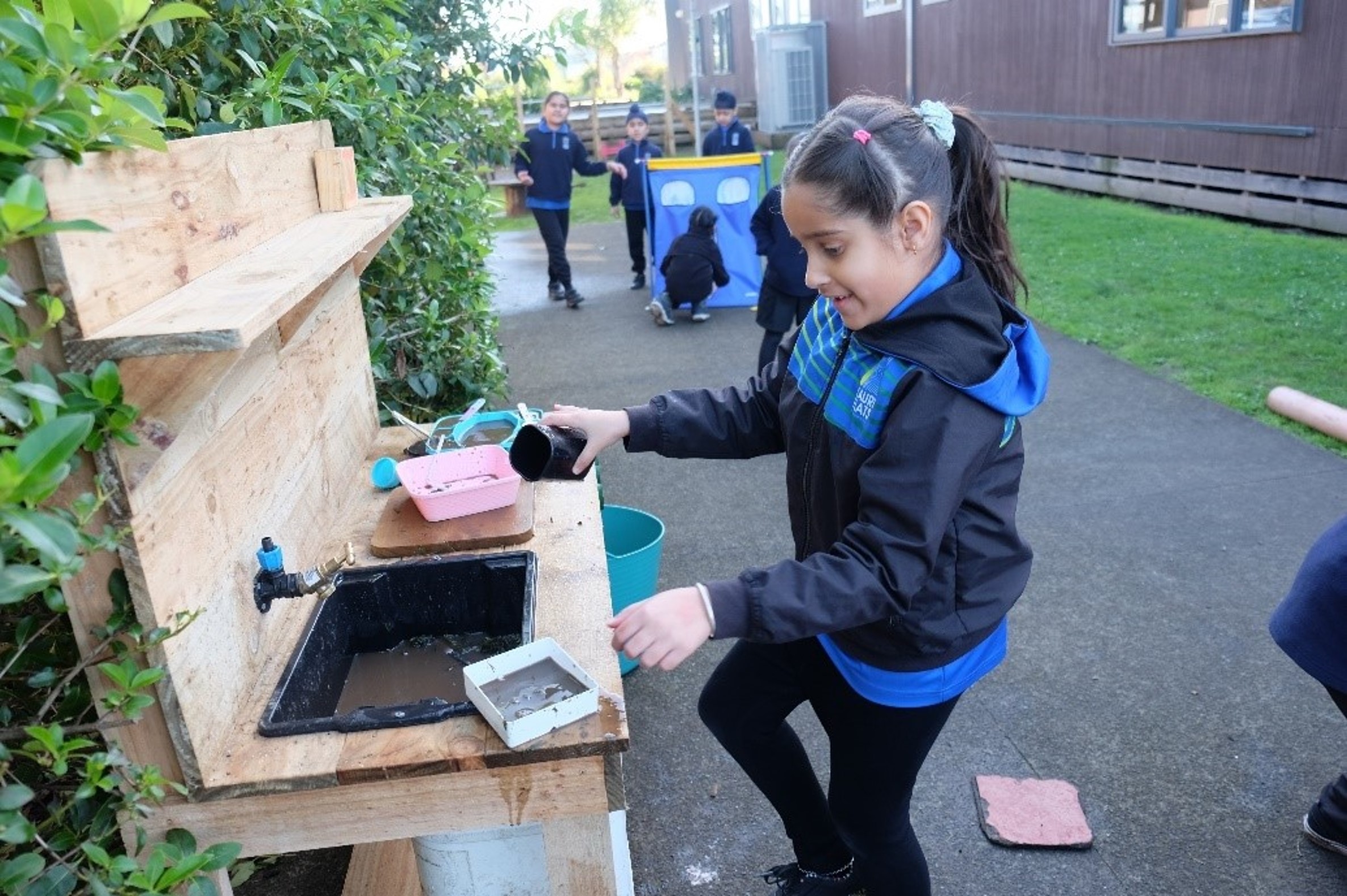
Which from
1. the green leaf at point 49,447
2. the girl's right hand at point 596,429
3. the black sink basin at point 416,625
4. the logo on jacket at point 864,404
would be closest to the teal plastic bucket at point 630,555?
the black sink basin at point 416,625

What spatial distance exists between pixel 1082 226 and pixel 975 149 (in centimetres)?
1137

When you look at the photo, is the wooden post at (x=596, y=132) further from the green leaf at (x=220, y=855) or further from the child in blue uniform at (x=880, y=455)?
the green leaf at (x=220, y=855)

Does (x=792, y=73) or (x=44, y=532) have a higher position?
(x=792, y=73)

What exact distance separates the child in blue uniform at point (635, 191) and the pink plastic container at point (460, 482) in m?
7.63

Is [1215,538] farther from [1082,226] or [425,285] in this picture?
[1082,226]

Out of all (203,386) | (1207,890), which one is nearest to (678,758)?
(1207,890)

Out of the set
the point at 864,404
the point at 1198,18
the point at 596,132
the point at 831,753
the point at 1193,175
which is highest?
the point at 1198,18

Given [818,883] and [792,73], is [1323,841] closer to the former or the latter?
[818,883]

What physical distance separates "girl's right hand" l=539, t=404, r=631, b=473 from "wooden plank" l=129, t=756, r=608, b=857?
753mm

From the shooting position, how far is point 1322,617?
2.55 metres

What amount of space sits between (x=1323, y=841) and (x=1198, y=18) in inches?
474

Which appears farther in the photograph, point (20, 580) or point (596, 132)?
point (596, 132)

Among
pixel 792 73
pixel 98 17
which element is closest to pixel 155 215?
pixel 98 17

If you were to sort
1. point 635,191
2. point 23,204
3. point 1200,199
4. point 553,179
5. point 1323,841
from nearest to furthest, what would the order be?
point 23,204 < point 1323,841 < point 553,179 < point 635,191 < point 1200,199
